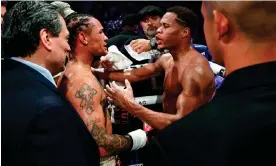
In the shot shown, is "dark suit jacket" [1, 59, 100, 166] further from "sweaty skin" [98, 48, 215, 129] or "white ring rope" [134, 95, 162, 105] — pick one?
"white ring rope" [134, 95, 162, 105]

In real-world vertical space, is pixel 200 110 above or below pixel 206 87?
above

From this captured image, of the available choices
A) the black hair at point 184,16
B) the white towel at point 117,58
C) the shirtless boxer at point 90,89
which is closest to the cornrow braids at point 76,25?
the shirtless boxer at point 90,89

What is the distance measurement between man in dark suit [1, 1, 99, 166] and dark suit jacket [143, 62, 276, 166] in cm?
54

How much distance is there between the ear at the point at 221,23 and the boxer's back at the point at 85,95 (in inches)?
54.0

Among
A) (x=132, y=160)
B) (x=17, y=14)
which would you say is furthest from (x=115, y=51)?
(x=17, y=14)

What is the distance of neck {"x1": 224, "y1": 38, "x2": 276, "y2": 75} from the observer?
0.82 m

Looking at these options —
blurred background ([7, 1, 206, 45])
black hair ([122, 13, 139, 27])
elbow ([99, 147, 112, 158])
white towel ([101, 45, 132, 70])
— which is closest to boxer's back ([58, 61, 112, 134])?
elbow ([99, 147, 112, 158])

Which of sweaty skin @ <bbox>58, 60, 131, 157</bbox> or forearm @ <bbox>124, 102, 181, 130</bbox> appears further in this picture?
forearm @ <bbox>124, 102, 181, 130</bbox>

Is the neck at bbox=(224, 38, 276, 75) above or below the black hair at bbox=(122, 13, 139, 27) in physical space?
above

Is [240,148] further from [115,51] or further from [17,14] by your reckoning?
[115,51]

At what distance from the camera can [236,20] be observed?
824mm

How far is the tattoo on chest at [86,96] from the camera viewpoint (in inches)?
84.0

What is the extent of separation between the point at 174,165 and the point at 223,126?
13 cm

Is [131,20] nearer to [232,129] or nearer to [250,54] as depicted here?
[250,54]
